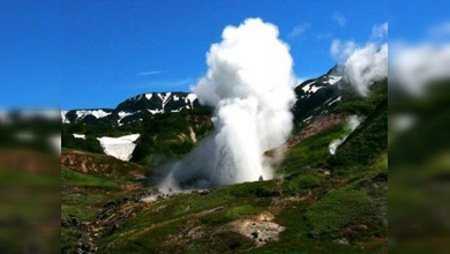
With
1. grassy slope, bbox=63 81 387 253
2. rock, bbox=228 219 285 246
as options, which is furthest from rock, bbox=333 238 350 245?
rock, bbox=228 219 285 246

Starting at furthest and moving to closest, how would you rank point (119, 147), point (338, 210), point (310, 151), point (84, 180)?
point (119, 147), point (84, 180), point (310, 151), point (338, 210)

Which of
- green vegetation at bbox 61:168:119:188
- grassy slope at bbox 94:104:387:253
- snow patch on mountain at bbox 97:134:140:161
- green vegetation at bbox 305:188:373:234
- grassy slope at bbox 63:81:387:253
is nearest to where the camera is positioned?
grassy slope at bbox 94:104:387:253

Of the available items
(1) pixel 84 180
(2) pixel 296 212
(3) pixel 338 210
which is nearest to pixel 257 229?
(2) pixel 296 212

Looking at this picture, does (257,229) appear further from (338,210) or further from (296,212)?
(338,210)

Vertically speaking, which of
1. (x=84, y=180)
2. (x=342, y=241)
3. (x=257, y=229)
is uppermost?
(x=84, y=180)

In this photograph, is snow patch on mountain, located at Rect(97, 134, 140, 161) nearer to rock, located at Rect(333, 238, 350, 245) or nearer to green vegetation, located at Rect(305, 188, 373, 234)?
green vegetation, located at Rect(305, 188, 373, 234)

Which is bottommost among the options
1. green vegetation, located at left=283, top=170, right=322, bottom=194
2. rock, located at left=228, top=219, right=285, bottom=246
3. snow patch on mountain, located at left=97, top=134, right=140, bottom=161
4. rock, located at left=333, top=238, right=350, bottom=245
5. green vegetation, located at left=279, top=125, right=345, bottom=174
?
rock, located at left=333, top=238, right=350, bottom=245

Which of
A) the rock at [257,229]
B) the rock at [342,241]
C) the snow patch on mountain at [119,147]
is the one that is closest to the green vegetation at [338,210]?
Result: the rock at [342,241]

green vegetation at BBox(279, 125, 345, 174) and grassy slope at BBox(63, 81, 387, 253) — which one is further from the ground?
green vegetation at BBox(279, 125, 345, 174)

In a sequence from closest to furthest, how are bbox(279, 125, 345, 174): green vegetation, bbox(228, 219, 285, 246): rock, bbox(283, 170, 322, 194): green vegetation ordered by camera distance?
bbox(228, 219, 285, 246): rock → bbox(283, 170, 322, 194): green vegetation → bbox(279, 125, 345, 174): green vegetation

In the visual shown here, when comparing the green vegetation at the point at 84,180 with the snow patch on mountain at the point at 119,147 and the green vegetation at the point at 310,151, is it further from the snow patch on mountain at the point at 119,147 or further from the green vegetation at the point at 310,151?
the snow patch on mountain at the point at 119,147

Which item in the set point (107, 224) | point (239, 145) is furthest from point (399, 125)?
point (239, 145)

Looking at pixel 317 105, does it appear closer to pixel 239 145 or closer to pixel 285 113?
pixel 285 113

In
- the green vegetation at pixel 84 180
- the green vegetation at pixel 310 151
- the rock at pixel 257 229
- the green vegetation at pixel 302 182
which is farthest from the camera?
the green vegetation at pixel 84 180
